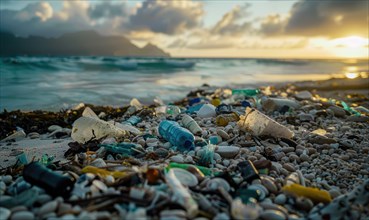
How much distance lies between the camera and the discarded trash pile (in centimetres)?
153

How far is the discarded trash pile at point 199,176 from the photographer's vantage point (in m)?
1.53

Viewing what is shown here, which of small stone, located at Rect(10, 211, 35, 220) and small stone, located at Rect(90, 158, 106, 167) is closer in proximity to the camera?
small stone, located at Rect(10, 211, 35, 220)

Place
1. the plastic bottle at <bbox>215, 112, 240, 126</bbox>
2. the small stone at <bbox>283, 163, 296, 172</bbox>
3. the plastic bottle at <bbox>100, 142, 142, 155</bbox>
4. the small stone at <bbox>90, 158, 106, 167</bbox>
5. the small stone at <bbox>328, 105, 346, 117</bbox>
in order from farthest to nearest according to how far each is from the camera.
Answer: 1. the small stone at <bbox>328, 105, 346, 117</bbox>
2. the plastic bottle at <bbox>215, 112, 240, 126</bbox>
3. the plastic bottle at <bbox>100, 142, 142, 155</bbox>
4. the small stone at <bbox>283, 163, 296, 172</bbox>
5. the small stone at <bbox>90, 158, 106, 167</bbox>

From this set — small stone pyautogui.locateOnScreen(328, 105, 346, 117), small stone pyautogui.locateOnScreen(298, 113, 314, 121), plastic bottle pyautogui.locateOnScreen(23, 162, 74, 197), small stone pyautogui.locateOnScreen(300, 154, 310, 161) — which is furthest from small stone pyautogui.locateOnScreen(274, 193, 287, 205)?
small stone pyautogui.locateOnScreen(328, 105, 346, 117)

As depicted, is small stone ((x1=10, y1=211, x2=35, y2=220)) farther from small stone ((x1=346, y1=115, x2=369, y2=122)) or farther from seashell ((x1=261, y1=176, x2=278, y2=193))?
small stone ((x1=346, y1=115, x2=369, y2=122))

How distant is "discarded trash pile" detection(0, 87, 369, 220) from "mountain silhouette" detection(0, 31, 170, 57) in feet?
184

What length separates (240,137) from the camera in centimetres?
302

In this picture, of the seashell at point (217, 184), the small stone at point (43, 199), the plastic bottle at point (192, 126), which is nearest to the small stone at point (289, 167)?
the seashell at point (217, 184)

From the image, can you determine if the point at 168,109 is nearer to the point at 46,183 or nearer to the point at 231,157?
the point at 231,157

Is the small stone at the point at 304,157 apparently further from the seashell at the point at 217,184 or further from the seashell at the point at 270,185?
the seashell at the point at 217,184

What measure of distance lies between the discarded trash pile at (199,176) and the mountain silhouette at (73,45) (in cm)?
5616

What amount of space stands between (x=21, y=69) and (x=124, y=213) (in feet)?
58.0

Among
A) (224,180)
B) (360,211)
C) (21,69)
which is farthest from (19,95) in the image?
(21,69)

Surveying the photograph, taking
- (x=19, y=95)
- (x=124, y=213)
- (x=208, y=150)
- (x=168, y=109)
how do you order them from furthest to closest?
(x=19, y=95)
(x=168, y=109)
(x=208, y=150)
(x=124, y=213)
